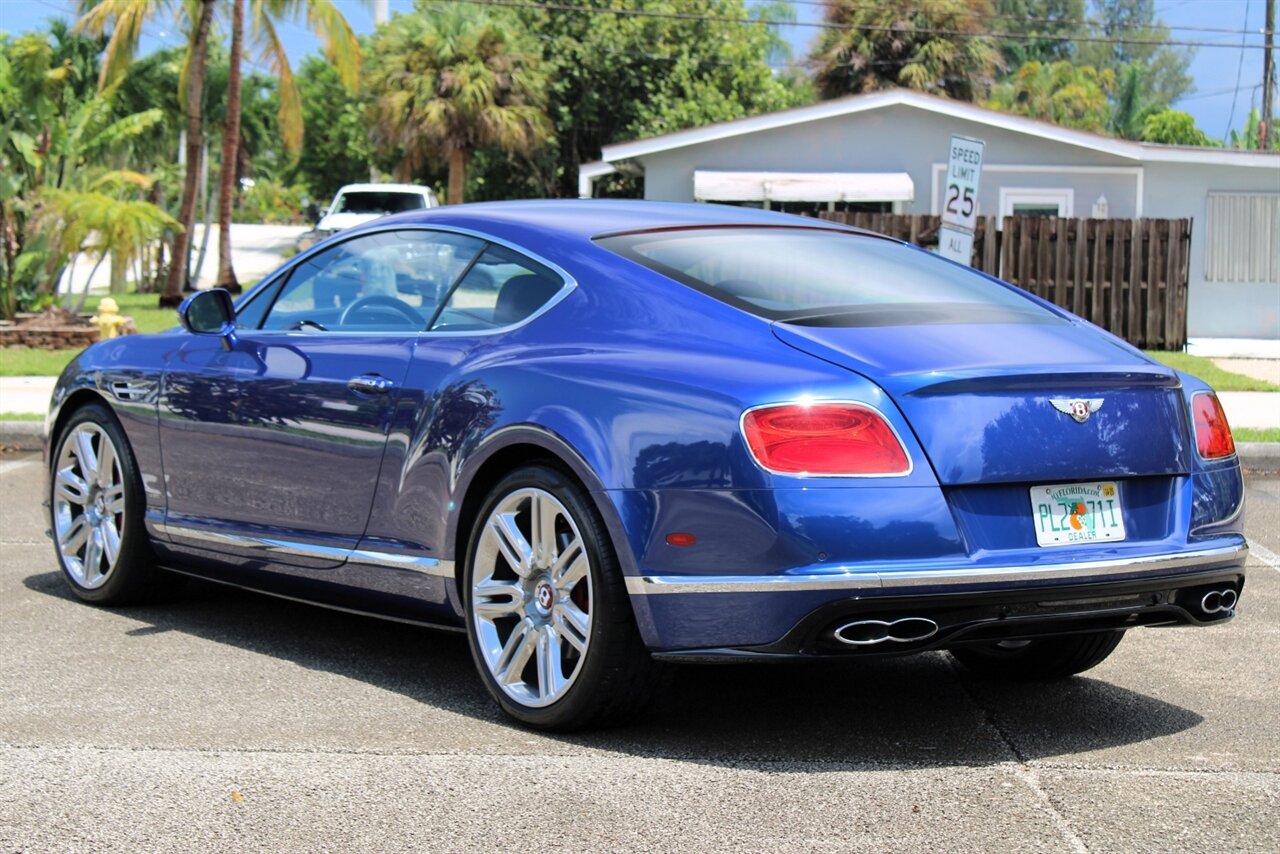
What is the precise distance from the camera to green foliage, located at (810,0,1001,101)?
49625 mm

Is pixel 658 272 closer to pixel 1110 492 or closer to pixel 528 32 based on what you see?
pixel 1110 492

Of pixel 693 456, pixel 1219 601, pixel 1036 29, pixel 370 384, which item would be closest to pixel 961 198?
pixel 370 384

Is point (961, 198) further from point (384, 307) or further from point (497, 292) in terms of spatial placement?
point (497, 292)

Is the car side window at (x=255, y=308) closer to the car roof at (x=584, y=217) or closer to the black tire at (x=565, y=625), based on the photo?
the car roof at (x=584, y=217)

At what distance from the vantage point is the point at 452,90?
37.6 m

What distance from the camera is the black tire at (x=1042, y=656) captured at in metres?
5.40

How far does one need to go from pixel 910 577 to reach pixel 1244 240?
2291 cm

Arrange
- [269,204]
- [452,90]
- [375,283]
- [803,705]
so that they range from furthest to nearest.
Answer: [269,204] → [452,90] → [375,283] → [803,705]

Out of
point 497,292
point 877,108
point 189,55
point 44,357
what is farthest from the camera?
point 189,55

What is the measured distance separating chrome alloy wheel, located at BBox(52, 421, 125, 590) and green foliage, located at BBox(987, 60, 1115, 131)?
235 ft

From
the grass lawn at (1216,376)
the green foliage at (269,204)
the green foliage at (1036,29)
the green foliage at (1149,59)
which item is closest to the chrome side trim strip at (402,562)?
the grass lawn at (1216,376)

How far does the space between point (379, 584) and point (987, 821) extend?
2.16 m

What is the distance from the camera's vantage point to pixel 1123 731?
4.93 m

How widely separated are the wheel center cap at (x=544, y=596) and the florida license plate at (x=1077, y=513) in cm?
132
